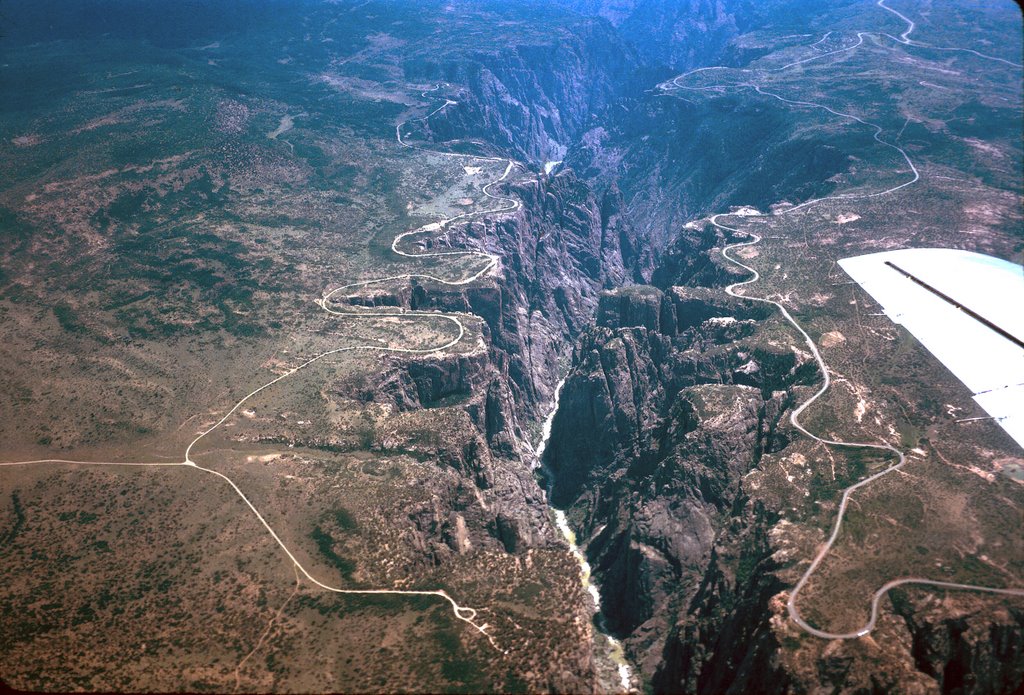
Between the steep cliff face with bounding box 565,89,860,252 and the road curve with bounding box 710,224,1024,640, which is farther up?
the road curve with bounding box 710,224,1024,640

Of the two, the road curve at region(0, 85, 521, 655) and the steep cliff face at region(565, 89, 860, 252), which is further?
the steep cliff face at region(565, 89, 860, 252)

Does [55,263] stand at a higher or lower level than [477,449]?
higher

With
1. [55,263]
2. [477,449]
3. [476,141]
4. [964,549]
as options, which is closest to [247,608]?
[477,449]

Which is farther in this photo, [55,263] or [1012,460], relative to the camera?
[55,263]

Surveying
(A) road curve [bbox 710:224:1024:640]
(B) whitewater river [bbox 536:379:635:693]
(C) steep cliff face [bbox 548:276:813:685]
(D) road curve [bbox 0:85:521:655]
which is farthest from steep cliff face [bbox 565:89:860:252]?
(A) road curve [bbox 710:224:1024:640]

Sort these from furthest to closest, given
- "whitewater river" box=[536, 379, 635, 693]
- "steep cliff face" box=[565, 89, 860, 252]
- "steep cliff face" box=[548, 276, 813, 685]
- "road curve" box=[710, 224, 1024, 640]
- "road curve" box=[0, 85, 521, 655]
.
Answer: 1. "steep cliff face" box=[565, 89, 860, 252]
2. "steep cliff face" box=[548, 276, 813, 685]
3. "whitewater river" box=[536, 379, 635, 693]
4. "road curve" box=[0, 85, 521, 655]
5. "road curve" box=[710, 224, 1024, 640]

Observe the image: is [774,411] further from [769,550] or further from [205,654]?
[205,654]

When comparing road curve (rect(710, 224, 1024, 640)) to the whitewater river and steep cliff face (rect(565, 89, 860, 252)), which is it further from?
steep cliff face (rect(565, 89, 860, 252))

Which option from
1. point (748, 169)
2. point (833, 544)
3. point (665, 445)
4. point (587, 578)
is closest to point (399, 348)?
point (665, 445)
